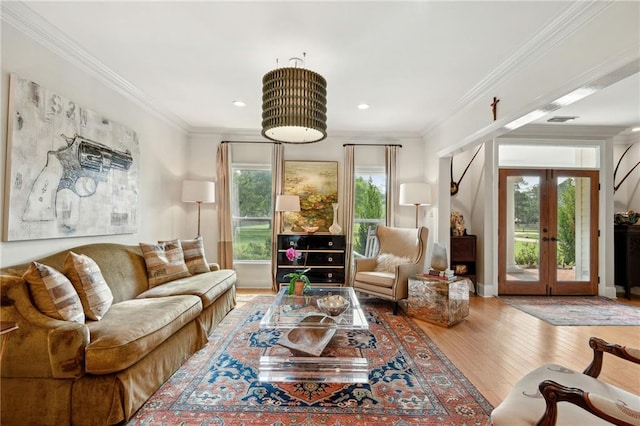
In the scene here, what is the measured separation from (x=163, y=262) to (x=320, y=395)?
2.27 metres

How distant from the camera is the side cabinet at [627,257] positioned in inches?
183

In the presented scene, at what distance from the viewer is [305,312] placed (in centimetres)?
264

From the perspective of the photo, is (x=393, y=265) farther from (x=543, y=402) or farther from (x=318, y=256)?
(x=543, y=402)

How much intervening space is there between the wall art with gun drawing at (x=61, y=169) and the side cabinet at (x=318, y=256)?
2163 millimetres

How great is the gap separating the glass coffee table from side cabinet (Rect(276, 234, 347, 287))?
1923mm

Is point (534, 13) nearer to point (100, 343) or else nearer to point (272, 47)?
point (272, 47)

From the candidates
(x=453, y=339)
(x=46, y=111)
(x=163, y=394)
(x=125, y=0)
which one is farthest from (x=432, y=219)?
(x=46, y=111)

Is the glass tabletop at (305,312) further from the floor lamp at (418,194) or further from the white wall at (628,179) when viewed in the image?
the white wall at (628,179)

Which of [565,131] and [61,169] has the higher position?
[565,131]

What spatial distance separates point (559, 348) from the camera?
282 centimetres

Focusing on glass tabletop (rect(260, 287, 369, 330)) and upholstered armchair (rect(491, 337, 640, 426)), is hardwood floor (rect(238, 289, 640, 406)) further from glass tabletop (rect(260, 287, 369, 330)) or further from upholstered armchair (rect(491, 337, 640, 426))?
glass tabletop (rect(260, 287, 369, 330))

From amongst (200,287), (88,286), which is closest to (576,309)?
(200,287)

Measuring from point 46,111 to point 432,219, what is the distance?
4.79 metres

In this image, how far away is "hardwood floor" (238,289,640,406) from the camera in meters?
2.28
